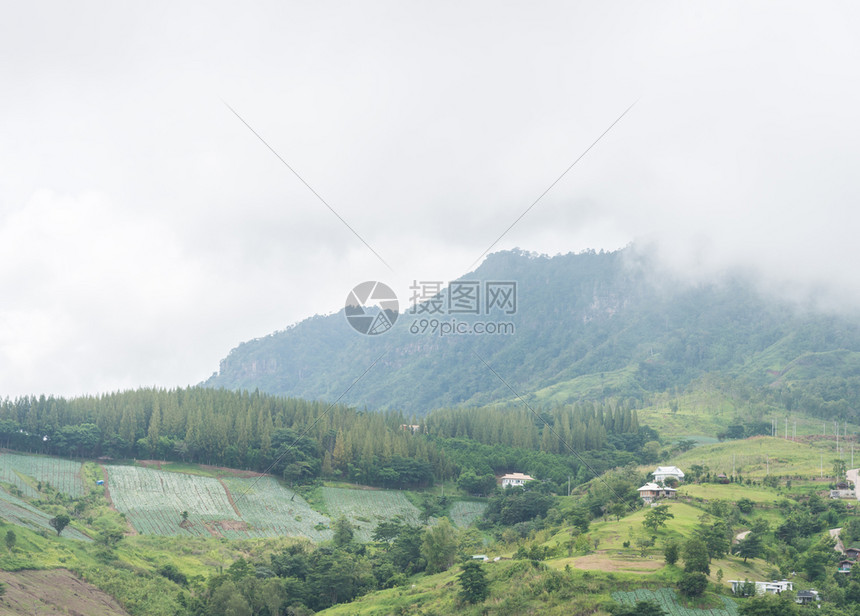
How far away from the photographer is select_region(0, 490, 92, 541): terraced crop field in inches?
2148

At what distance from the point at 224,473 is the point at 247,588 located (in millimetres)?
37965

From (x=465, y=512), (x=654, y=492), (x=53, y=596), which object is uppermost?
(x=654, y=492)

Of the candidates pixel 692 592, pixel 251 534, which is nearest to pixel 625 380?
pixel 251 534

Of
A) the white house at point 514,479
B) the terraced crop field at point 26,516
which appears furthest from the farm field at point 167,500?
the white house at point 514,479

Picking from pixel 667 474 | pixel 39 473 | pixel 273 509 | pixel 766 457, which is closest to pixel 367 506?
pixel 273 509

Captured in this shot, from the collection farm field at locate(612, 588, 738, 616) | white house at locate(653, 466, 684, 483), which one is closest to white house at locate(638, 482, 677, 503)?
white house at locate(653, 466, 684, 483)

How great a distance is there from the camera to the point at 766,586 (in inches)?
1635

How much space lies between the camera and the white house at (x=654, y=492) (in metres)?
61.8

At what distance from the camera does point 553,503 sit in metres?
71.2

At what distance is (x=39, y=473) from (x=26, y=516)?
17.8 metres

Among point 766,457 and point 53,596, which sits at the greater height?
point 766,457

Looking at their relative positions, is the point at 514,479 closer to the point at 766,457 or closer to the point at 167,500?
the point at 766,457

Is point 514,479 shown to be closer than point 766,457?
No

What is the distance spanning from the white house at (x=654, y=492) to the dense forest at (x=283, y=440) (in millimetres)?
24846
